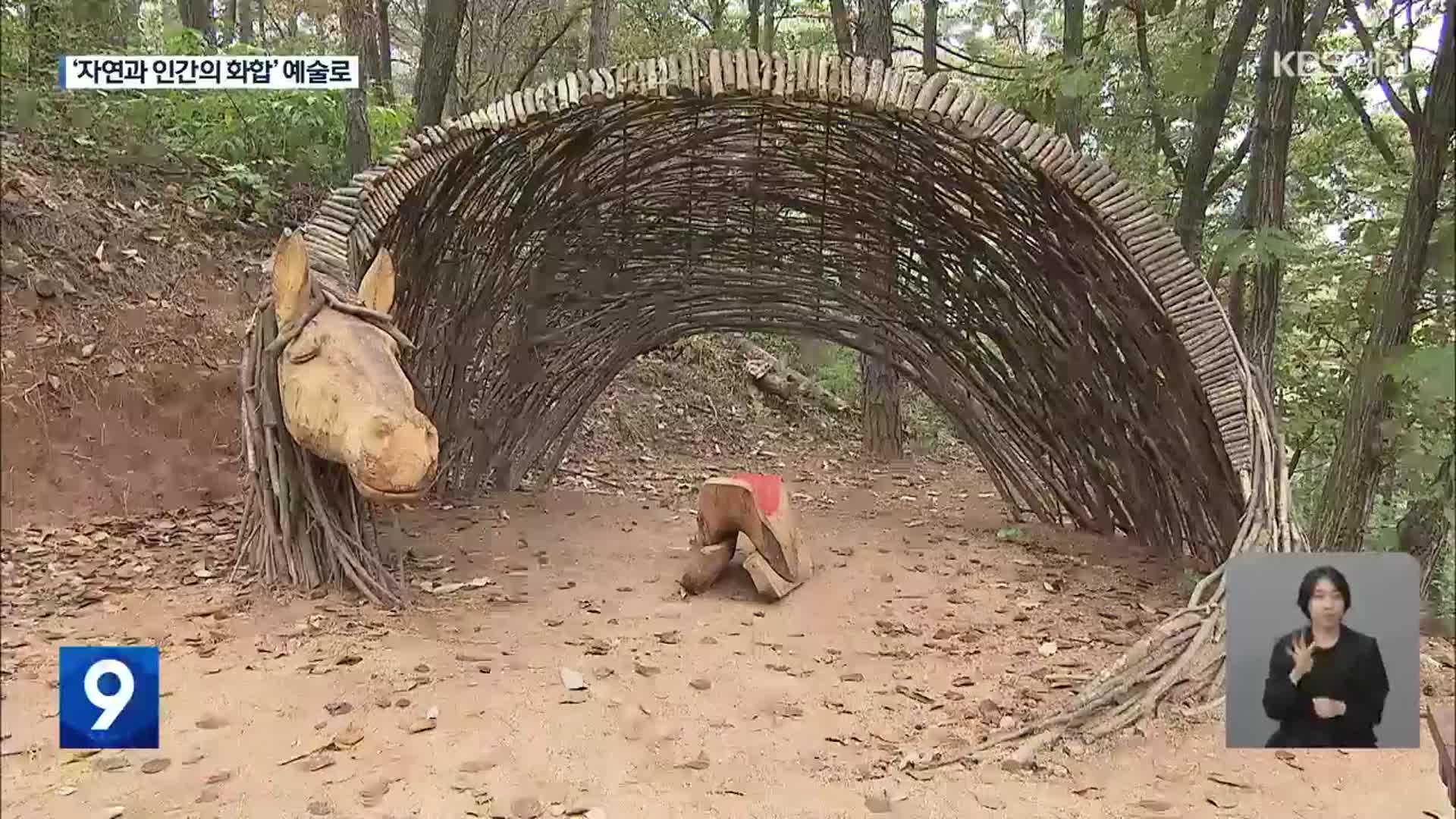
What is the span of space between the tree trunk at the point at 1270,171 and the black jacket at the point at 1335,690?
5.71 feet

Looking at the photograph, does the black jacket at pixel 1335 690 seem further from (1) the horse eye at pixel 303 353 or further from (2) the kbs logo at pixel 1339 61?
(1) the horse eye at pixel 303 353

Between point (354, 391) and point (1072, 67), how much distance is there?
337 cm

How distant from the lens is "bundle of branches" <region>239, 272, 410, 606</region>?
90.4 inches

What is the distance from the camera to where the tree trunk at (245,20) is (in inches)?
71.7

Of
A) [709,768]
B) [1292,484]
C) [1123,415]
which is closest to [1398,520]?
[709,768]

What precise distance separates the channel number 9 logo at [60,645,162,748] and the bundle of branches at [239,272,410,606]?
1.06 meters

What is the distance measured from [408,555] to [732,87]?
6.01 feet

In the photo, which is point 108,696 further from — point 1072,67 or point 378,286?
point 1072,67

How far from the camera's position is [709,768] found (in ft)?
5.76

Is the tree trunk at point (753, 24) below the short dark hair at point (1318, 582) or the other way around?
the other way around

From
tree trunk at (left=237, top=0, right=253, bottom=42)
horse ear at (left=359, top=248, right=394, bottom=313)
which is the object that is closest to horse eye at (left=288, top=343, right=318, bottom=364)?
horse ear at (left=359, top=248, right=394, bottom=313)

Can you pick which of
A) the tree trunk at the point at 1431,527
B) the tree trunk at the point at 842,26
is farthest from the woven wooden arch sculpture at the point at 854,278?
the tree trunk at the point at 842,26

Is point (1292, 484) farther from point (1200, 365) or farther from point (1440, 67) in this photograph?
point (1440, 67)

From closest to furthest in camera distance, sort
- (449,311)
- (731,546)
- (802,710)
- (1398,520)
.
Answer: (1398,520), (802,710), (731,546), (449,311)
